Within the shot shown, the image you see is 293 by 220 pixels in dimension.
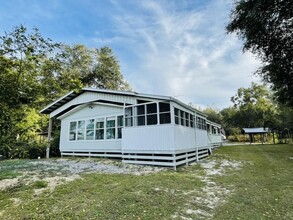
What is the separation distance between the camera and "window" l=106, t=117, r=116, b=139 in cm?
1169

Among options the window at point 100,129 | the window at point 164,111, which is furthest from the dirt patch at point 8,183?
the window at point 164,111

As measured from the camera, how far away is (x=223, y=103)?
52.8 metres

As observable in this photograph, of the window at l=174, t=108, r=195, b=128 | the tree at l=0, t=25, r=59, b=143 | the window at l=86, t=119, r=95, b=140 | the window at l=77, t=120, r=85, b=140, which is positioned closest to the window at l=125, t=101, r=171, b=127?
the window at l=174, t=108, r=195, b=128

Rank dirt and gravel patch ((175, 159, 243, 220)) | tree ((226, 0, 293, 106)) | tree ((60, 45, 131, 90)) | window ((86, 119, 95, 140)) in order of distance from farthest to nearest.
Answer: tree ((60, 45, 131, 90)) < window ((86, 119, 95, 140)) < tree ((226, 0, 293, 106)) < dirt and gravel patch ((175, 159, 243, 220))

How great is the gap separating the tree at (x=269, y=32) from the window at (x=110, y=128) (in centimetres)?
825

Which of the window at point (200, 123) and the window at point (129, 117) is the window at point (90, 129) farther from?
the window at point (200, 123)

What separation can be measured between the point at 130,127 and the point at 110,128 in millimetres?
2465

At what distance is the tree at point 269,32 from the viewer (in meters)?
8.19

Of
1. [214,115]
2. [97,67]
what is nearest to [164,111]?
[97,67]

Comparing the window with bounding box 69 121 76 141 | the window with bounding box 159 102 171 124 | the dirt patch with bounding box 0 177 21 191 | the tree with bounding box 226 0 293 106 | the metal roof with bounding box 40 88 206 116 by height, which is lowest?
the dirt patch with bounding box 0 177 21 191

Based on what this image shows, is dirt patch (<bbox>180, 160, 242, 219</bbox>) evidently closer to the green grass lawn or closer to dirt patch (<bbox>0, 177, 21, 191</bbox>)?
the green grass lawn

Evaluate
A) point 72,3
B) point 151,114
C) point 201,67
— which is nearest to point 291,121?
point 201,67

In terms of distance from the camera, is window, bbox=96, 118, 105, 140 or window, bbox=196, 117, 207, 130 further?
window, bbox=196, 117, 207, 130

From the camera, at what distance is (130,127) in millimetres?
9812
